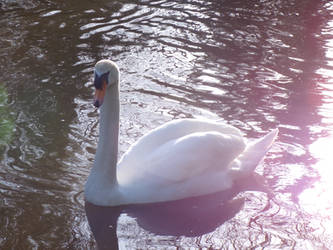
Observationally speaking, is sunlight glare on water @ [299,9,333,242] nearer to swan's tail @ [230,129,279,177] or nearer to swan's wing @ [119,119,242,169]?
swan's tail @ [230,129,279,177]

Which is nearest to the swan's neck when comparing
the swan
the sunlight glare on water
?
the swan

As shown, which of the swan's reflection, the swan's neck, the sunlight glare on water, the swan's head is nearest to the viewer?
the swan's reflection

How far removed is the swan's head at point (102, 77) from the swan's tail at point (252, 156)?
5.31 feet

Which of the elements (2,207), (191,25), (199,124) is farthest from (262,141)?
(191,25)

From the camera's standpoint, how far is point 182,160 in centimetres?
618

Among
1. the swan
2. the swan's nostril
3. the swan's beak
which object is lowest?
the swan

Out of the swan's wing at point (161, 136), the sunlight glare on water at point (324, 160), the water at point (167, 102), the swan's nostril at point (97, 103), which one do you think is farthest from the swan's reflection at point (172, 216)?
the swan's nostril at point (97, 103)

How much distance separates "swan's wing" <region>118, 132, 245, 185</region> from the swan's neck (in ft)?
0.75

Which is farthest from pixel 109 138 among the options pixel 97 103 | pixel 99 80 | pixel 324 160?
pixel 324 160

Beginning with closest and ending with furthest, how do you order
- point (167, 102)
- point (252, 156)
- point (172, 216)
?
point (172, 216) → point (252, 156) → point (167, 102)

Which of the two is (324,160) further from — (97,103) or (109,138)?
(97,103)

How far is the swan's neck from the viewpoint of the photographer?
6.12m

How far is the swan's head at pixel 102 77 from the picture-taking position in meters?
5.93

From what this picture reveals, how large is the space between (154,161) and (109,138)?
47cm
